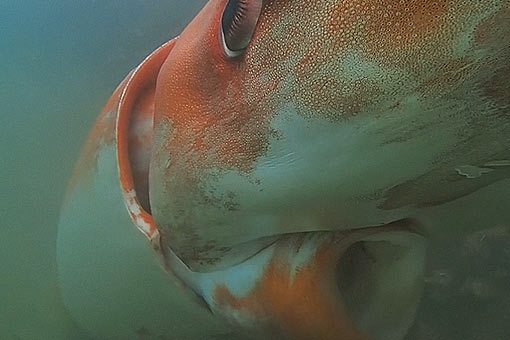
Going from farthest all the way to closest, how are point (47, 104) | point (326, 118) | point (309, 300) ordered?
point (47, 104) → point (309, 300) → point (326, 118)

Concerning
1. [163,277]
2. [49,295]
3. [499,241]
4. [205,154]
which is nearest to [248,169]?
[205,154]

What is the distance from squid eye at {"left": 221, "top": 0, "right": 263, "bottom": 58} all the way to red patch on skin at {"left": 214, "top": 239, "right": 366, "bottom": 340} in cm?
17

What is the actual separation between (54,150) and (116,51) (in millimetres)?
169

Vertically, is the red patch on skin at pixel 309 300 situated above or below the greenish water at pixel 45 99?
below

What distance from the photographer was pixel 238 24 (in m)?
0.47

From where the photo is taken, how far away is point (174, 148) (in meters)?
0.57

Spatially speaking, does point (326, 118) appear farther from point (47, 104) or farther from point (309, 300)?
point (47, 104)

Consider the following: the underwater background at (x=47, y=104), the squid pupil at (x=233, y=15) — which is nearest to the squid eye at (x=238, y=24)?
the squid pupil at (x=233, y=15)

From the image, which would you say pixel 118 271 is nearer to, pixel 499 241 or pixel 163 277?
pixel 163 277

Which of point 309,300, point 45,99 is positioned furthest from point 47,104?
point 309,300

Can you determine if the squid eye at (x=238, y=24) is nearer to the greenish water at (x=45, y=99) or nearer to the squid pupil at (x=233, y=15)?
the squid pupil at (x=233, y=15)

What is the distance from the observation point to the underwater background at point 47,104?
107 centimetres

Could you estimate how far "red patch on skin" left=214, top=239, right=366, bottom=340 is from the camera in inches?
22.2

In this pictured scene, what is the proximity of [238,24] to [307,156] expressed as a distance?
9cm
